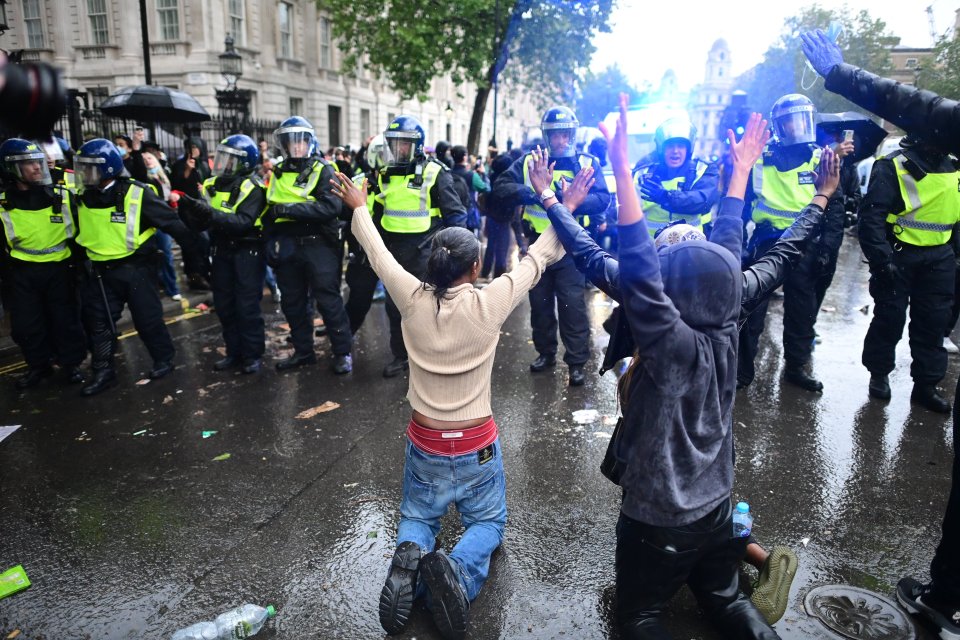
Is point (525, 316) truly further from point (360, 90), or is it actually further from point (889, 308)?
point (360, 90)

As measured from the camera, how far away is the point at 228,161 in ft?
19.5

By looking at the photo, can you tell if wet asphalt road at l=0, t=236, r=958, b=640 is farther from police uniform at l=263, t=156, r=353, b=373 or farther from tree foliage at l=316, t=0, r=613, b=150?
tree foliage at l=316, t=0, r=613, b=150

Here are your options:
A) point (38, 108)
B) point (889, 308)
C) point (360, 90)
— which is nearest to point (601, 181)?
point (889, 308)

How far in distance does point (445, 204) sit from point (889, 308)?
372cm

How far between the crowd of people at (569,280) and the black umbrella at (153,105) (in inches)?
69.1

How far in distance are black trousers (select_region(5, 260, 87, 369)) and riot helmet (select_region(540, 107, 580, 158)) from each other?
430cm

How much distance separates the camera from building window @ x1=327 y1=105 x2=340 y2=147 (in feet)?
102

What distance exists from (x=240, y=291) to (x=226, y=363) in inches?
28.7

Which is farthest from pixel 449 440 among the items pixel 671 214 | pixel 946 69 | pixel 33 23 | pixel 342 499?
pixel 33 23

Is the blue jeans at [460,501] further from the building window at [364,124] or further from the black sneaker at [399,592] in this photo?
the building window at [364,124]

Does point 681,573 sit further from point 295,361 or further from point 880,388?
point 295,361

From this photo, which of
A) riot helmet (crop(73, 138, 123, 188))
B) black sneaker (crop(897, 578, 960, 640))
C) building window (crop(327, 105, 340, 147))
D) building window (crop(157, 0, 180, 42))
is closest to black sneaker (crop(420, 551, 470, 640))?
black sneaker (crop(897, 578, 960, 640))

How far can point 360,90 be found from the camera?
1277 inches

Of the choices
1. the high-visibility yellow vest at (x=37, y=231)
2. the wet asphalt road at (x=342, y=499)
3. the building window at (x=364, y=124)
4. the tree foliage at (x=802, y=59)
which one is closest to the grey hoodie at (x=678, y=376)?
the wet asphalt road at (x=342, y=499)
